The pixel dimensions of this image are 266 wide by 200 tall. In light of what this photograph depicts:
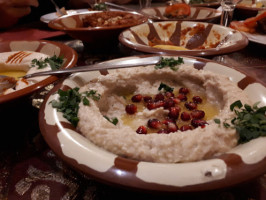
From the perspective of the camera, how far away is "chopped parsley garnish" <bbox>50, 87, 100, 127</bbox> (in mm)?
1255

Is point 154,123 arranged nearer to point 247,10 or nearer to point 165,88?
point 165,88

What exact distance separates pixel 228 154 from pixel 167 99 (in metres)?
0.72

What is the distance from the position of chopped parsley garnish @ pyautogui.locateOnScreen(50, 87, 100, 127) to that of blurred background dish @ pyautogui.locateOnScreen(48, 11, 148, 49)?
1.27 metres

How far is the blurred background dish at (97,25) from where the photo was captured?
2.53 meters

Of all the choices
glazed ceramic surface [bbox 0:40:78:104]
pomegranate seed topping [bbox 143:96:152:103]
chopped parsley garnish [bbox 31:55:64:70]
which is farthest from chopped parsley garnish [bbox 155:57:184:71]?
chopped parsley garnish [bbox 31:55:64:70]

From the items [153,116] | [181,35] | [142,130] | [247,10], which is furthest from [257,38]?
[142,130]

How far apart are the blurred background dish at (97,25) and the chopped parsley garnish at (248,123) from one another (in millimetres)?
1784

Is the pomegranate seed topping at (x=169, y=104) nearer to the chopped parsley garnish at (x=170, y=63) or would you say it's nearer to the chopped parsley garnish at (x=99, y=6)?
the chopped parsley garnish at (x=170, y=63)

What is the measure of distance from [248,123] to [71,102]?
0.92m

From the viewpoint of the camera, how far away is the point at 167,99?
1.62 m

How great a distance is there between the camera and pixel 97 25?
9.96 feet

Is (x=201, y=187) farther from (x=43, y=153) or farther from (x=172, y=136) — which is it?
(x=43, y=153)

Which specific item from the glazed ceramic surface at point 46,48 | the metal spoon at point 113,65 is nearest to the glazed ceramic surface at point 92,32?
the glazed ceramic surface at point 46,48

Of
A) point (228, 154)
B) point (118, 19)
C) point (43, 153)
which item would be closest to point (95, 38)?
point (118, 19)
